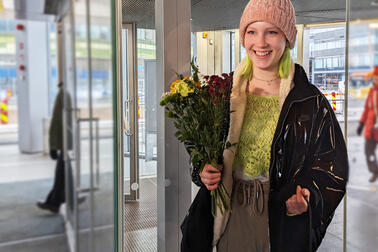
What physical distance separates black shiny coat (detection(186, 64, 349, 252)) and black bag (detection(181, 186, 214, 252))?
30 cm

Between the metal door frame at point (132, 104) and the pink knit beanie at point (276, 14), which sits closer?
the pink knit beanie at point (276, 14)

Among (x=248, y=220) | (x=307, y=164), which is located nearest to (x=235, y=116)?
(x=307, y=164)

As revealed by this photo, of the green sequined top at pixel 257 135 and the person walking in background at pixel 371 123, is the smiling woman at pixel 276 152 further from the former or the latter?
the person walking in background at pixel 371 123

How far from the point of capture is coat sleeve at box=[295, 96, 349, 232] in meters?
1.44

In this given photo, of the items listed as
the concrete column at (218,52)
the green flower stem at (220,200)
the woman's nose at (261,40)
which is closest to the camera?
the woman's nose at (261,40)

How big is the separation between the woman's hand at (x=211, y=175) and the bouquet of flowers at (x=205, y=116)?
0.06ft

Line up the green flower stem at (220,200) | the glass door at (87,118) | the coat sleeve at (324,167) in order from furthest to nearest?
1. the green flower stem at (220,200)
2. the coat sleeve at (324,167)
3. the glass door at (87,118)

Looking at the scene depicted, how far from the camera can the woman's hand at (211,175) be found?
1.56 metres

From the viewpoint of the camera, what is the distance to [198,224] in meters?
1.71

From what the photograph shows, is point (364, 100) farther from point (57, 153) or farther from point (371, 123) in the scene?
point (57, 153)

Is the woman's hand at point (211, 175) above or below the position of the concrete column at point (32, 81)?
below

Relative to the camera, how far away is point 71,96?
→ 794mm

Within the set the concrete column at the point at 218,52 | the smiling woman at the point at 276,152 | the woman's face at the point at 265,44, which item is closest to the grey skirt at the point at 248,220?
the smiling woman at the point at 276,152

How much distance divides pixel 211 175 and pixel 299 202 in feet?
1.13
